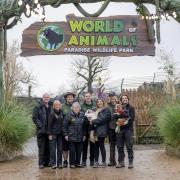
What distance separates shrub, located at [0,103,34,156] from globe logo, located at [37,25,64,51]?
1740 millimetres

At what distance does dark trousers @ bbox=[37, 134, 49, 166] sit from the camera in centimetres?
1055

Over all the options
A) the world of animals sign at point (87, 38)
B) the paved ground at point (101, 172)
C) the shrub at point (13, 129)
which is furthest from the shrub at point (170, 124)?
the shrub at point (13, 129)

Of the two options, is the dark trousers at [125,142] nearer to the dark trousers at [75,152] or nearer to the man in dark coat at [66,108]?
the dark trousers at [75,152]

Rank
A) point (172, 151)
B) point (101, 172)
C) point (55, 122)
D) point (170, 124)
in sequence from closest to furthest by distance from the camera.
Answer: point (101, 172)
point (55, 122)
point (170, 124)
point (172, 151)

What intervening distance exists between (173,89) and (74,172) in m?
5.14

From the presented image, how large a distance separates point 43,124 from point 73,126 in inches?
24.8

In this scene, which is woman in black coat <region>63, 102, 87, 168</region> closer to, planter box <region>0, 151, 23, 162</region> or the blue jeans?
the blue jeans

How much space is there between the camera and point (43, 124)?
10.4 meters

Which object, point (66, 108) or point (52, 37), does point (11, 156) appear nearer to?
point (66, 108)

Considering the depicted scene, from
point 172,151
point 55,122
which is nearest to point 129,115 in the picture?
point 55,122

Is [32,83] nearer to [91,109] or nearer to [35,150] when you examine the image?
[35,150]

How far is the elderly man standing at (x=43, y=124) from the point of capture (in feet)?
34.2

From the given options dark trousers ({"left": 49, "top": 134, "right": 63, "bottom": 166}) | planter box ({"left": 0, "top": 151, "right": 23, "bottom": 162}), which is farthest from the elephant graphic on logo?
dark trousers ({"left": 49, "top": 134, "right": 63, "bottom": 166})

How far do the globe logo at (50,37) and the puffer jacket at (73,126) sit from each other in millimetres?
2801
